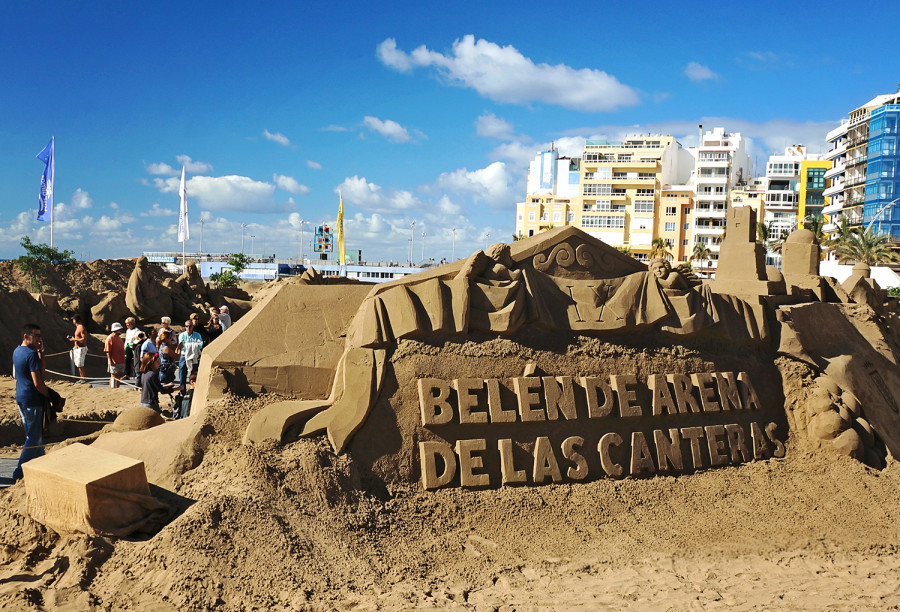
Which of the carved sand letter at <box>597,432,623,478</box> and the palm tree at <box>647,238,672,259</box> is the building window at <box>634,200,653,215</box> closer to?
the palm tree at <box>647,238,672,259</box>

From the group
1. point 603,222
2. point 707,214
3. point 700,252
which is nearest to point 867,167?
point 707,214

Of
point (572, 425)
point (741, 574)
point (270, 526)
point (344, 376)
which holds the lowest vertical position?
point (741, 574)

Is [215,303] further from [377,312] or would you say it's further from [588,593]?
[588,593]

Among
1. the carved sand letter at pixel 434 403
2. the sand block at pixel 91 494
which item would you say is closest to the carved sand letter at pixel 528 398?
the carved sand letter at pixel 434 403

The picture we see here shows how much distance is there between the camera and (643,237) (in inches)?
1912

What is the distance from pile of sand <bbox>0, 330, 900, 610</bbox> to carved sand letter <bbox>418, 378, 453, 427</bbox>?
0.17 meters

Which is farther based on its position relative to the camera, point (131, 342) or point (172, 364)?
point (131, 342)

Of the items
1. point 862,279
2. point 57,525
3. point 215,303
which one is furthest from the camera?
point 215,303

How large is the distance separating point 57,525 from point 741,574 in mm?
5137

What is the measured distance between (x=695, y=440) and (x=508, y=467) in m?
2.06

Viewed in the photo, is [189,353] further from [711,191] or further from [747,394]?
[711,191]

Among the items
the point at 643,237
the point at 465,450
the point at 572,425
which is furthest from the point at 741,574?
the point at 643,237

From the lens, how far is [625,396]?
658cm

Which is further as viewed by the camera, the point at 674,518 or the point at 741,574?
the point at 674,518
